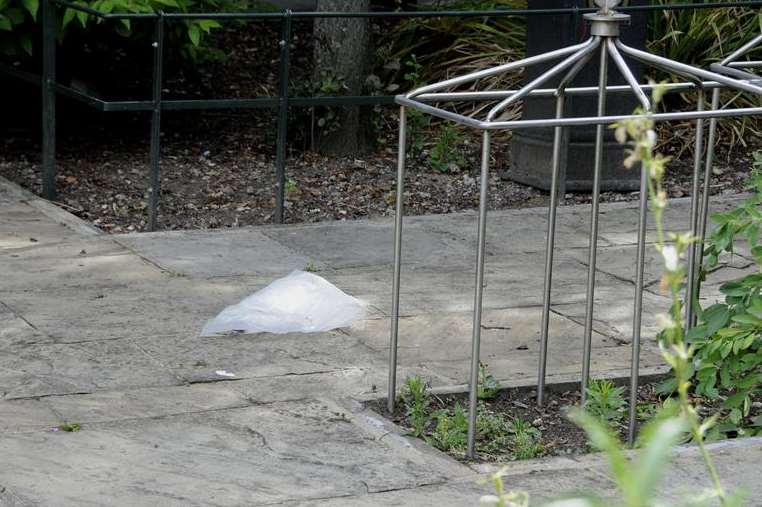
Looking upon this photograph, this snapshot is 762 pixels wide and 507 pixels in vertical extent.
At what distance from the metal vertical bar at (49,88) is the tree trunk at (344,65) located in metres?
2.09

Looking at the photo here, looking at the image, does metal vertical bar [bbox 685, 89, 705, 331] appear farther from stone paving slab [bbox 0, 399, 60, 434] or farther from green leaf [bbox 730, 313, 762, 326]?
stone paving slab [bbox 0, 399, 60, 434]

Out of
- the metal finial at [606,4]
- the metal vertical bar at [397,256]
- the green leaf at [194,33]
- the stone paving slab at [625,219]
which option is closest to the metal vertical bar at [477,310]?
the metal vertical bar at [397,256]

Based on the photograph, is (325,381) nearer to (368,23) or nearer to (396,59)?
(368,23)

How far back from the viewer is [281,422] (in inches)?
177

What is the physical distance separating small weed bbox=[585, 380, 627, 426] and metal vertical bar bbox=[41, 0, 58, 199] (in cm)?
432

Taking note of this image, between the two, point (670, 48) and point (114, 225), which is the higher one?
point (670, 48)

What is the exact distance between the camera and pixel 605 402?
4.54m

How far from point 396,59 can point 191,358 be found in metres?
5.60

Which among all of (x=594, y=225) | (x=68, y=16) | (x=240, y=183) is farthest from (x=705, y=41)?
(x=594, y=225)

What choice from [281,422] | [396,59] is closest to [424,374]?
[281,422]

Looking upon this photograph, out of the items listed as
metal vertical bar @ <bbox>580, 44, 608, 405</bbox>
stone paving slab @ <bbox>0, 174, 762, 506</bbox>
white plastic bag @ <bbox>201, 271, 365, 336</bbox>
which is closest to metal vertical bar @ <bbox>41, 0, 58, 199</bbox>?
stone paving slab @ <bbox>0, 174, 762, 506</bbox>

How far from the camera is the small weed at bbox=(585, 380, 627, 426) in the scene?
Result: 14.9 feet

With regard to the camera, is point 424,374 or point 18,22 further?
point 18,22

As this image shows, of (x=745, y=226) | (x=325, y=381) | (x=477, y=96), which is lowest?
(x=325, y=381)
